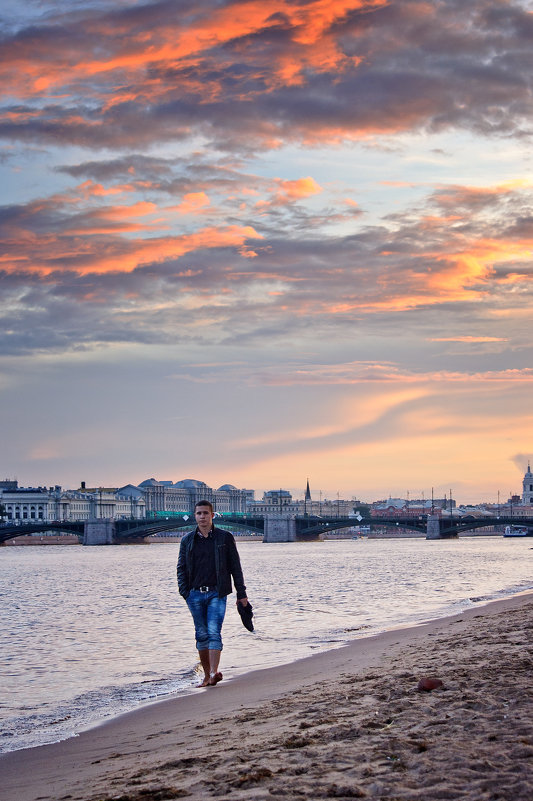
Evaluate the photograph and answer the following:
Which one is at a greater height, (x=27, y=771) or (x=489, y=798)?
(x=489, y=798)

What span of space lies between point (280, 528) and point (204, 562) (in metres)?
138

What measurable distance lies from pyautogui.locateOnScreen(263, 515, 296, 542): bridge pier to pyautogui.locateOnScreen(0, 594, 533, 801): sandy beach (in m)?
135

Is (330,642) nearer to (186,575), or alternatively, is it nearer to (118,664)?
(118,664)

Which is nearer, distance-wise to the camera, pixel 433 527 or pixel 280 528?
pixel 280 528

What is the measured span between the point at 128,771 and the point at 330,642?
11.0m

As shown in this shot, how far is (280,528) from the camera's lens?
14662cm

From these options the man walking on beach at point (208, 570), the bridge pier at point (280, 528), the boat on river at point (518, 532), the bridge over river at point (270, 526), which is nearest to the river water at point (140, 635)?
the man walking on beach at point (208, 570)

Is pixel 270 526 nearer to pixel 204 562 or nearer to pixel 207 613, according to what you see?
pixel 207 613

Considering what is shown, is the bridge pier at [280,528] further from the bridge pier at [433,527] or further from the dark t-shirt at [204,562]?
the dark t-shirt at [204,562]

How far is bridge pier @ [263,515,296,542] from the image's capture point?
146 m

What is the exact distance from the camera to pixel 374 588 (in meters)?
37.7

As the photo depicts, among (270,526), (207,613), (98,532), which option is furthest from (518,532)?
(207,613)

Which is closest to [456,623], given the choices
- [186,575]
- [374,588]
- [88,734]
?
[186,575]

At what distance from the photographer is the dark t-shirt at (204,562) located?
9.94m
